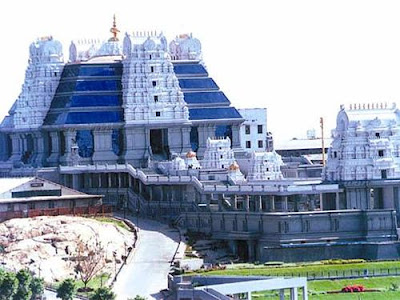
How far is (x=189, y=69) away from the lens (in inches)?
6156

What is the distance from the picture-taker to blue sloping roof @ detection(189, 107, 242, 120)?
155 metres

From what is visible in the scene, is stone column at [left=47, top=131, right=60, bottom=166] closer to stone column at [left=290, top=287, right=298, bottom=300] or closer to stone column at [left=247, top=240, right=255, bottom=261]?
stone column at [left=247, top=240, right=255, bottom=261]

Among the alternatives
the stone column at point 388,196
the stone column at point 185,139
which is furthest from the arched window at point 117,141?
the stone column at point 388,196

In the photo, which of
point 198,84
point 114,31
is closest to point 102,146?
point 198,84

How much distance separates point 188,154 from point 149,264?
25.3m

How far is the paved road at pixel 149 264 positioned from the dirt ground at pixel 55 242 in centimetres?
109

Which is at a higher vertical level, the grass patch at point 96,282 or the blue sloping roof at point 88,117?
the blue sloping roof at point 88,117

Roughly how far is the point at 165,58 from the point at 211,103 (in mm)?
5465

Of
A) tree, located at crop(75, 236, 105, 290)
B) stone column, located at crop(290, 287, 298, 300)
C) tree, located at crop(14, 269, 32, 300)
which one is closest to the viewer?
stone column, located at crop(290, 287, 298, 300)

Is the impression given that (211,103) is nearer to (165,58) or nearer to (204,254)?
(165,58)

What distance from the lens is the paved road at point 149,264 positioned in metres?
114

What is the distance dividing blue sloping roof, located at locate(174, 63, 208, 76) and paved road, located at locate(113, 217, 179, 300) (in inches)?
859

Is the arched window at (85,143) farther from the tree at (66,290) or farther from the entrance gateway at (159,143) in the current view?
the tree at (66,290)

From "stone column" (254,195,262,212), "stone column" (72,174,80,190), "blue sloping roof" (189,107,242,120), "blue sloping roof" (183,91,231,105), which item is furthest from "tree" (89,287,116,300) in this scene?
"blue sloping roof" (183,91,231,105)
